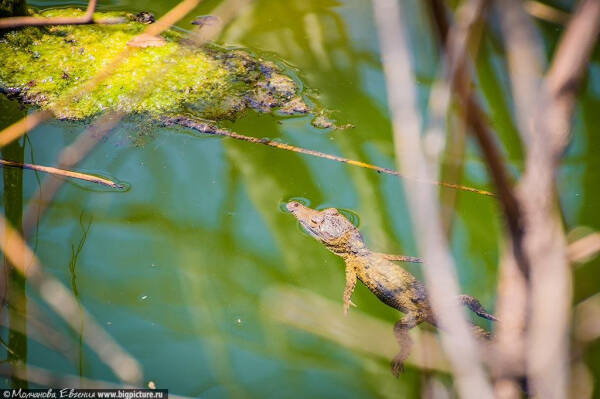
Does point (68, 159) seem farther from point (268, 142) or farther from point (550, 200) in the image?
point (550, 200)

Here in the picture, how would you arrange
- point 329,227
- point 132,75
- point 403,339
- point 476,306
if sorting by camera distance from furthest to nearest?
point 132,75
point 329,227
point 476,306
point 403,339

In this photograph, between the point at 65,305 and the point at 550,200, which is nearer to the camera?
the point at 550,200

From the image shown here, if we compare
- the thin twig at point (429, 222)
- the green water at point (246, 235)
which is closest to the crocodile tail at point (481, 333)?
the green water at point (246, 235)

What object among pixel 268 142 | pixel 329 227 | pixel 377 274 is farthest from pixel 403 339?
pixel 268 142

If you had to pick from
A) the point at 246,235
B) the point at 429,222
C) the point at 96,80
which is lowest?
the point at 246,235

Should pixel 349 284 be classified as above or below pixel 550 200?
below

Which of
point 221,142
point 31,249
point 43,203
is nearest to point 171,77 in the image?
point 221,142

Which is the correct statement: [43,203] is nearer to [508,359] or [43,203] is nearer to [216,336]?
[216,336]
